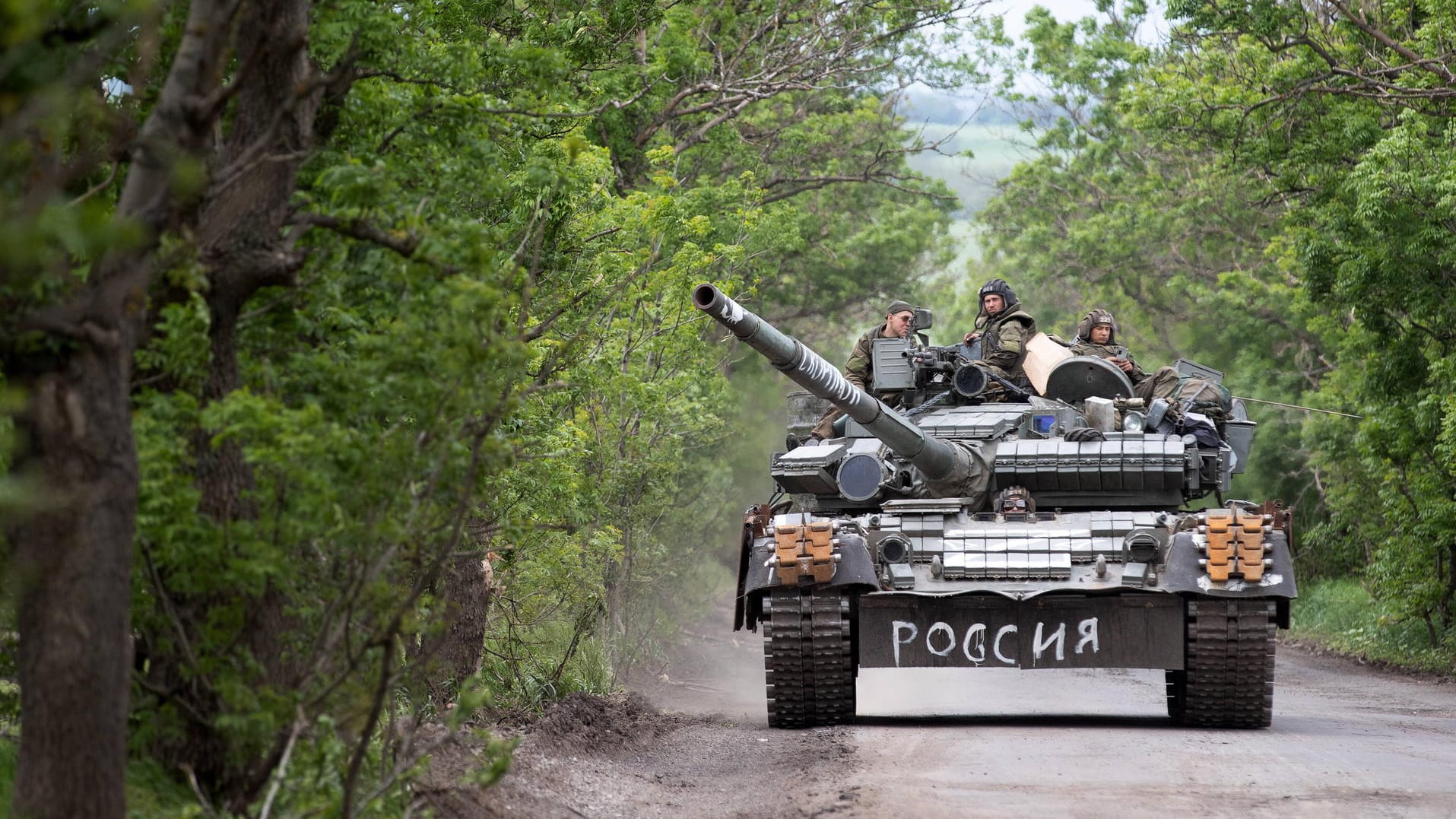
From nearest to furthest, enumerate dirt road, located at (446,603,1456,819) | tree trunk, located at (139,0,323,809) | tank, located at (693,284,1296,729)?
tree trunk, located at (139,0,323,809), dirt road, located at (446,603,1456,819), tank, located at (693,284,1296,729)

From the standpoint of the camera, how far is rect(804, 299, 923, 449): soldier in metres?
14.5

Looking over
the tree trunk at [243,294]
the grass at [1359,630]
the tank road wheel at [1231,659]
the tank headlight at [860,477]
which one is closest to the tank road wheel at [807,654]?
the tank headlight at [860,477]

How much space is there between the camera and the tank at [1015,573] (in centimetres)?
1159

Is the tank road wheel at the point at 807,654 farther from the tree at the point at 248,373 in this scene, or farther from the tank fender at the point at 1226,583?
the tree at the point at 248,373

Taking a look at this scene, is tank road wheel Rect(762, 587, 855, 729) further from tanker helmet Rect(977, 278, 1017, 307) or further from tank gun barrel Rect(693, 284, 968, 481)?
tanker helmet Rect(977, 278, 1017, 307)

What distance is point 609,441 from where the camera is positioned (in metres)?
17.9

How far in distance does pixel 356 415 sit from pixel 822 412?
8.82m

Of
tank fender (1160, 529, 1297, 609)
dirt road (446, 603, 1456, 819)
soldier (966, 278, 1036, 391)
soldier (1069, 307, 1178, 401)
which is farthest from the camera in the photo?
soldier (966, 278, 1036, 391)

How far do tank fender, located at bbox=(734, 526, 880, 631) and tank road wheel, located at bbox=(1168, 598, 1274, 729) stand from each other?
2.14 metres

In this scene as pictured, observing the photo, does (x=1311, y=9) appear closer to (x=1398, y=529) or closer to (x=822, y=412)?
(x=1398, y=529)

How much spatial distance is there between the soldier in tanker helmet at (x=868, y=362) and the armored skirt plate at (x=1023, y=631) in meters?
2.57

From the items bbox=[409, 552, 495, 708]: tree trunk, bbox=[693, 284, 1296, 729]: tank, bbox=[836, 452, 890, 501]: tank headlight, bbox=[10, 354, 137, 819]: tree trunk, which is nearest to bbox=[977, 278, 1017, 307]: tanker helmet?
bbox=[693, 284, 1296, 729]: tank

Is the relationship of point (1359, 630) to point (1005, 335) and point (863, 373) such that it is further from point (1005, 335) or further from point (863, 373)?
point (863, 373)

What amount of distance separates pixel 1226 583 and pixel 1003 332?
13.7 feet
